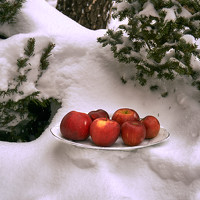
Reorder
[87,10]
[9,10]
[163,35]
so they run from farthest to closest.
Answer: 1. [87,10]
2. [9,10]
3. [163,35]

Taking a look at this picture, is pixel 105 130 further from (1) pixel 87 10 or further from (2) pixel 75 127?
(1) pixel 87 10

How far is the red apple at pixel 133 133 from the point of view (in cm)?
113

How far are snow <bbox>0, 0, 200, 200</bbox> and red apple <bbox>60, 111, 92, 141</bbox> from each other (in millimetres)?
73

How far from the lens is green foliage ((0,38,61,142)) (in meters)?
1.55

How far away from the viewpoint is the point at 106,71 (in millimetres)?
1754

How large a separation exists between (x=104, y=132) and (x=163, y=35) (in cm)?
70

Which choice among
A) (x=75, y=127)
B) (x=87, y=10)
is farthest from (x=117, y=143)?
(x=87, y=10)

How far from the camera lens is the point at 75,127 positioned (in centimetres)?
115

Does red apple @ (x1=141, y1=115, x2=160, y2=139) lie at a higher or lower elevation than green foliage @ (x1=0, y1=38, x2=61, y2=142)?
higher

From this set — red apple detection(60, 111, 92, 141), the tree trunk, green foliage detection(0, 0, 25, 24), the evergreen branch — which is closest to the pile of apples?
red apple detection(60, 111, 92, 141)

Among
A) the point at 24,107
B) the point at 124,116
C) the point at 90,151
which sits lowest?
the point at 24,107

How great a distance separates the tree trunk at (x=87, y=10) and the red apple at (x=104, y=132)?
1752mm

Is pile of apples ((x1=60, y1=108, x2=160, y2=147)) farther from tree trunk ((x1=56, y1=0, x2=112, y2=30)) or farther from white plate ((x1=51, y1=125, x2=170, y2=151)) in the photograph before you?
tree trunk ((x1=56, y1=0, x2=112, y2=30))

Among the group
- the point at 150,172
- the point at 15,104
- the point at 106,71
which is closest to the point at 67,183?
the point at 150,172
